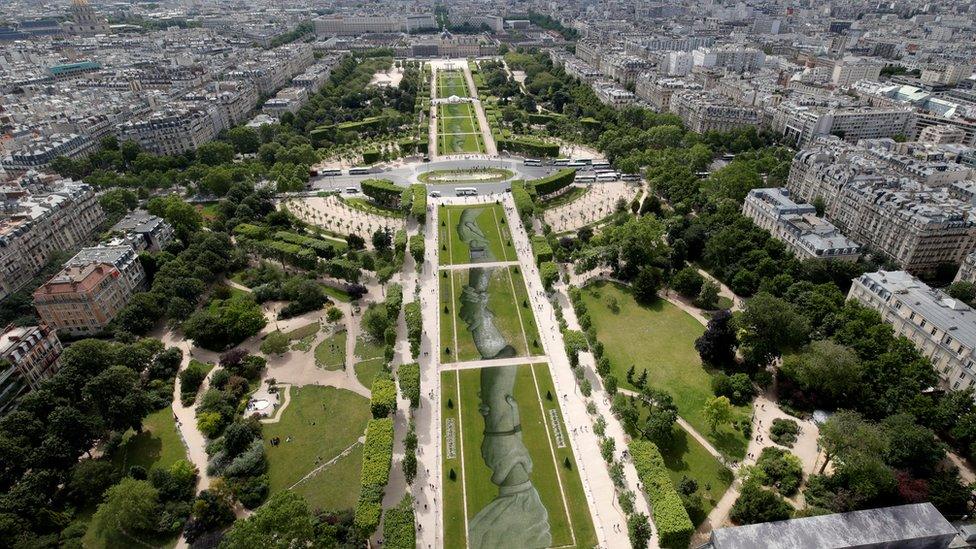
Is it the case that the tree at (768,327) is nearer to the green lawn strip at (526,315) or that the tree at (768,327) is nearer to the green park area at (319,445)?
the green lawn strip at (526,315)

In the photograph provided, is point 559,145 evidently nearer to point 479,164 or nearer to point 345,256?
point 479,164

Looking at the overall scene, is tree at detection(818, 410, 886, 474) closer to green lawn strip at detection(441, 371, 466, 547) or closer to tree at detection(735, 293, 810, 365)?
tree at detection(735, 293, 810, 365)

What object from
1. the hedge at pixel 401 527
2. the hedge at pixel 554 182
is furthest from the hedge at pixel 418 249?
the hedge at pixel 401 527

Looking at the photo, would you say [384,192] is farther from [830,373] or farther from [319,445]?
[830,373]

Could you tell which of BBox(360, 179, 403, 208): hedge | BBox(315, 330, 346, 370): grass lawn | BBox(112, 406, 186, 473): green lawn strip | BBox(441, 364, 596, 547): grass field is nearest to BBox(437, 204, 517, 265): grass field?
BBox(360, 179, 403, 208): hedge

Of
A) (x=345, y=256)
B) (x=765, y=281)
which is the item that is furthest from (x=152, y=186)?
(x=765, y=281)
